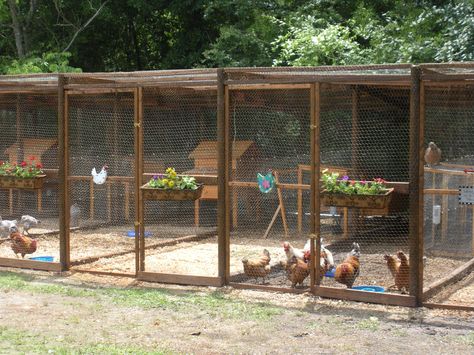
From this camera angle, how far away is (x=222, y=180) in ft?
25.3

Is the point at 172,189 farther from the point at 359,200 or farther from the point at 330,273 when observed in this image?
the point at 359,200

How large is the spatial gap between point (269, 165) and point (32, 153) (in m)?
4.08

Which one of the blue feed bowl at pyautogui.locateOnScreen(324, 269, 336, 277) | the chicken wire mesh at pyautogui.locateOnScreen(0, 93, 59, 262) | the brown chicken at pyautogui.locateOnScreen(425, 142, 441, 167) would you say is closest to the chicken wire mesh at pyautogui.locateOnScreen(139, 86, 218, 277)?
the chicken wire mesh at pyautogui.locateOnScreen(0, 93, 59, 262)

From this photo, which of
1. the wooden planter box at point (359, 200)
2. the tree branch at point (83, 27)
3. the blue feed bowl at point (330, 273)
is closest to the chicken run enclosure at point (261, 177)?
the wooden planter box at point (359, 200)

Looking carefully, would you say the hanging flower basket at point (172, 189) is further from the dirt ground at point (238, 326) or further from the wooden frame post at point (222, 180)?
the dirt ground at point (238, 326)

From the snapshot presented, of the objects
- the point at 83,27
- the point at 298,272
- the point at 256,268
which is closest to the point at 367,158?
the point at 256,268

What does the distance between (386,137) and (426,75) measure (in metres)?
4.50

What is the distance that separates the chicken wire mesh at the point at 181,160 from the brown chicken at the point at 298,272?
269 centimetres

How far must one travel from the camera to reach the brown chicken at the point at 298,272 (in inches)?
290

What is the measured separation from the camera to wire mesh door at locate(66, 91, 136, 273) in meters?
11.7

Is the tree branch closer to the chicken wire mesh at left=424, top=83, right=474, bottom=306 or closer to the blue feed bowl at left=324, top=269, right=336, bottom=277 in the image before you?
the chicken wire mesh at left=424, top=83, right=474, bottom=306

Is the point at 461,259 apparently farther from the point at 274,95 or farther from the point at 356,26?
the point at 356,26

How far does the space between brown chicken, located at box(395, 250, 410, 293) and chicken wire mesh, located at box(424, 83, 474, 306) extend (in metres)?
1.22

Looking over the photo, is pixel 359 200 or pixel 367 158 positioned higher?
pixel 367 158
